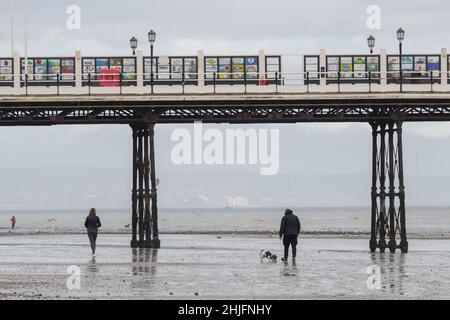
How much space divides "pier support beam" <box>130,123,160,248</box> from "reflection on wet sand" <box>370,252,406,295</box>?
386 inches

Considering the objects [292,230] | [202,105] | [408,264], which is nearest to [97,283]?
[292,230]

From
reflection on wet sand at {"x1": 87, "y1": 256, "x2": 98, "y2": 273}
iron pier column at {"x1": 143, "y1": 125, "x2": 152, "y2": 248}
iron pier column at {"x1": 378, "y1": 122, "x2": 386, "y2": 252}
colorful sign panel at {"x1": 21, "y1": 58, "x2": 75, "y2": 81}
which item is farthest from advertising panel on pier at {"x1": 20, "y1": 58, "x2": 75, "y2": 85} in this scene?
iron pier column at {"x1": 378, "y1": 122, "x2": 386, "y2": 252}

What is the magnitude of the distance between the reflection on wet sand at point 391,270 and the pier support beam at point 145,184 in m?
9.80

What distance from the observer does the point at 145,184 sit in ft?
162

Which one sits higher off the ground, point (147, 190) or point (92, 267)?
point (147, 190)

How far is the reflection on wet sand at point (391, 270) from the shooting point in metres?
26.5

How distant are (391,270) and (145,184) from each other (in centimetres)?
1774

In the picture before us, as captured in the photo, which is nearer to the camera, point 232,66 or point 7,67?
point 232,66

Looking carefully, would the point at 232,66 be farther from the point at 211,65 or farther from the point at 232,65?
the point at 211,65

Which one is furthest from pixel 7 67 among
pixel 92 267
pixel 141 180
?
pixel 92 267

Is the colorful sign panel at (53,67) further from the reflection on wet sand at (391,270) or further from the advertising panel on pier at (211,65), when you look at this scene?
the reflection on wet sand at (391,270)

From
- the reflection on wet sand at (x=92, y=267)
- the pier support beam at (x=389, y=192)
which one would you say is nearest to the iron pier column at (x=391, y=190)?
the pier support beam at (x=389, y=192)

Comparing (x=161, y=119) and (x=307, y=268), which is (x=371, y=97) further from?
(x=307, y=268)
